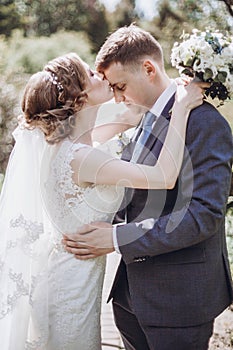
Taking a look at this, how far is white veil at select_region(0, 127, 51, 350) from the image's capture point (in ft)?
8.64

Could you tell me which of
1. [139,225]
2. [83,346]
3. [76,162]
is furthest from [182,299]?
[76,162]

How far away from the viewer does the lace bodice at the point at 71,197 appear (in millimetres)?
2521

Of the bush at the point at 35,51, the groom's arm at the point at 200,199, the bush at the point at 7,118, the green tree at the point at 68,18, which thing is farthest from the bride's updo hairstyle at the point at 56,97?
the green tree at the point at 68,18

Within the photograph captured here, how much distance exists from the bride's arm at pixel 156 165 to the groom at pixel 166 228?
34 mm

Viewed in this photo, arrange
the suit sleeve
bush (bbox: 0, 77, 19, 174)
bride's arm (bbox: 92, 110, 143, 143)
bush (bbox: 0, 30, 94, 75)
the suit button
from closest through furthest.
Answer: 1. the suit sleeve
2. the suit button
3. bride's arm (bbox: 92, 110, 143, 143)
4. bush (bbox: 0, 77, 19, 174)
5. bush (bbox: 0, 30, 94, 75)

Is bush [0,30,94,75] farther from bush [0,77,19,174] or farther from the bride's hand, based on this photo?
the bride's hand

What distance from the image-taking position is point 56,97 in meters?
2.53

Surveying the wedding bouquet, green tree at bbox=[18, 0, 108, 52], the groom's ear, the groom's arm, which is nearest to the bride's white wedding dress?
the groom's arm

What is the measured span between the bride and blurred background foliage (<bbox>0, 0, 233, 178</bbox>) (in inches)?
51.7

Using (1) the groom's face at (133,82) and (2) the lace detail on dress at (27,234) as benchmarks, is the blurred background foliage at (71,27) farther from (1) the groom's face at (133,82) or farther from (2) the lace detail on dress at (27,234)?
(2) the lace detail on dress at (27,234)

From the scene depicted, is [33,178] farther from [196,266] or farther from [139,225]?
[196,266]

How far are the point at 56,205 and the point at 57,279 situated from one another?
0.29 meters

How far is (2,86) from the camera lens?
21.5 feet

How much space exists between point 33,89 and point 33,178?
1.26ft
